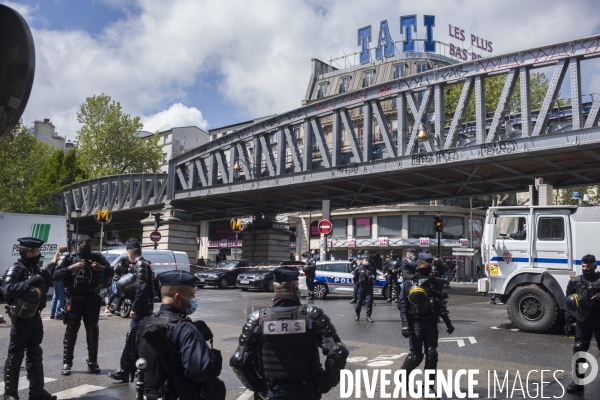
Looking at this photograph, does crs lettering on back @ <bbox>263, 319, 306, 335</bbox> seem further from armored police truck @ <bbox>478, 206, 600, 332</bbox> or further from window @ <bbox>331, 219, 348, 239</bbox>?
window @ <bbox>331, 219, 348, 239</bbox>

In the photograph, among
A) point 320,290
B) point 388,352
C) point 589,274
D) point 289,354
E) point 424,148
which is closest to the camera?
point 289,354

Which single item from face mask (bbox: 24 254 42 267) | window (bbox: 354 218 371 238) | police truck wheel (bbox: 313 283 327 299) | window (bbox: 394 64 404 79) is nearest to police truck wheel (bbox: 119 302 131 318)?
police truck wheel (bbox: 313 283 327 299)

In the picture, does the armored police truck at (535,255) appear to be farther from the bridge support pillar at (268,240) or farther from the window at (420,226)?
the window at (420,226)

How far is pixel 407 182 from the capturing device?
26.8 metres

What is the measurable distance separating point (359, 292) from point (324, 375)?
32.9ft

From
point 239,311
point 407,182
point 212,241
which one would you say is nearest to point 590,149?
point 407,182

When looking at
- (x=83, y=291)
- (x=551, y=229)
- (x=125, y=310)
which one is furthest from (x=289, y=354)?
(x=125, y=310)

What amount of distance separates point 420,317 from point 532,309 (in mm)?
6648

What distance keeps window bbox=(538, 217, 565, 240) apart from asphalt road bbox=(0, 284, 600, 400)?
215 cm

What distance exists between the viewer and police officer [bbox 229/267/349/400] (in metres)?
3.72

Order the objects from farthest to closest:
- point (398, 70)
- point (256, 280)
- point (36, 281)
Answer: point (398, 70) → point (256, 280) → point (36, 281)

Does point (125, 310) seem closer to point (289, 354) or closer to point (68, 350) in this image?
point (68, 350)

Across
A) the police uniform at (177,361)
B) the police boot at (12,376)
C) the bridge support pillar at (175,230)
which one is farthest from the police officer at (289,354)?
the bridge support pillar at (175,230)

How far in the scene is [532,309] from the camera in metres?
11.7
